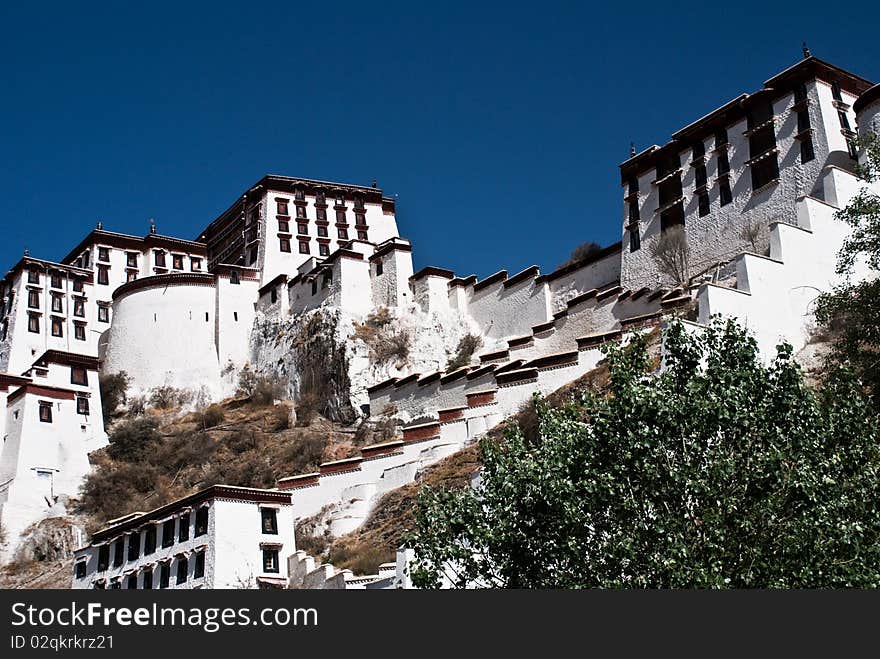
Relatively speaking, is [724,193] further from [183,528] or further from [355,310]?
[183,528]

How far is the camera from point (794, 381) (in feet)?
53.0

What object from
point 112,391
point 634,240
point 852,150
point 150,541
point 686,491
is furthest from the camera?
point 112,391

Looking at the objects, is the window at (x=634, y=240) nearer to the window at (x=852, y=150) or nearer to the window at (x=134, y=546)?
the window at (x=852, y=150)

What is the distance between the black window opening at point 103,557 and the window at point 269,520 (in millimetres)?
5856

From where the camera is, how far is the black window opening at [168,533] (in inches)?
1285

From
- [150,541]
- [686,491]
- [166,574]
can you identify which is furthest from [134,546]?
[686,491]

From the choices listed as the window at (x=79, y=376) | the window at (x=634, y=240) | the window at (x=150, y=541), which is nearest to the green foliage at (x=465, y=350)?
the window at (x=634, y=240)

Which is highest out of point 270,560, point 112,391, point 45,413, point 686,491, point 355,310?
point 355,310

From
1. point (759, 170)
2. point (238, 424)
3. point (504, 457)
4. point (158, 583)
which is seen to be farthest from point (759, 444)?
point (238, 424)

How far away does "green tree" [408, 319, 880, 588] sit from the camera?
1441 cm

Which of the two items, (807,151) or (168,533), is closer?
(168,533)

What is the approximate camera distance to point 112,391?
54094mm

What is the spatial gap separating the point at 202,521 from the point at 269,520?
73.0 inches

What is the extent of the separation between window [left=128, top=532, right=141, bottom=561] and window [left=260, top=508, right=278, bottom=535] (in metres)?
4.30
